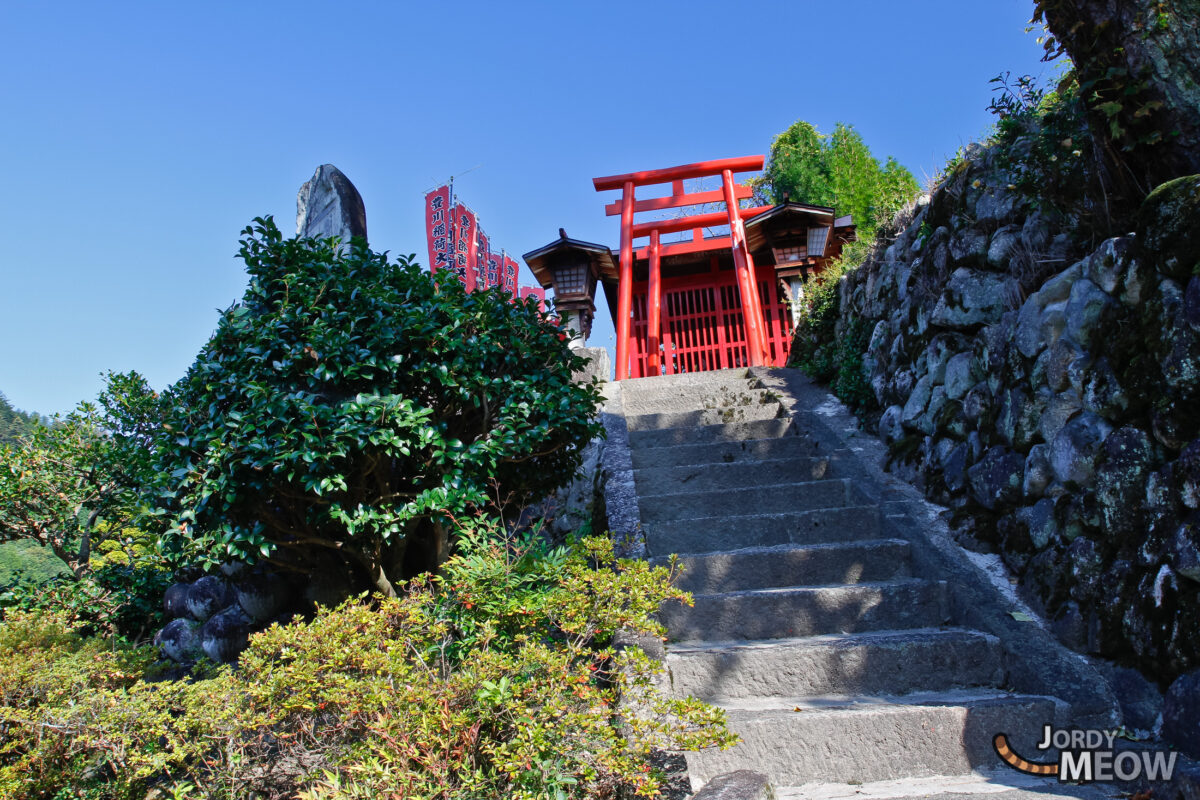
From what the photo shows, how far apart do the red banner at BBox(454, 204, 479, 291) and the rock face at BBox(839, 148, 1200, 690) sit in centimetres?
825

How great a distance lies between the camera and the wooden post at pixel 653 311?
10.6m

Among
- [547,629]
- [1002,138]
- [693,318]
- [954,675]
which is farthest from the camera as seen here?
[693,318]

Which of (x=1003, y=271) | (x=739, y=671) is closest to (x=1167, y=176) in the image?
(x=1003, y=271)

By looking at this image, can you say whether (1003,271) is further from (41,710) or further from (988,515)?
(41,710)

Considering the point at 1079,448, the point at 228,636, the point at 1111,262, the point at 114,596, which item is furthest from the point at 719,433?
the point at 114,596

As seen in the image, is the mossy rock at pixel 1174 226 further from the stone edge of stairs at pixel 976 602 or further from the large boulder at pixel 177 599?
the large boulder at pixel 177 599

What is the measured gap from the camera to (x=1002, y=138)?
184 inches

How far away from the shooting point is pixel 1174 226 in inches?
116

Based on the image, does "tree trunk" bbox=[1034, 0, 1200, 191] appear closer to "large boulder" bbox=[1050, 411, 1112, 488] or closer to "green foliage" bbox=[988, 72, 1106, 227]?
"green foliage" bbox=[988, 72, 1106, 227]

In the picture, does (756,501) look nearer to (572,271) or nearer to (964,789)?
(964,789)

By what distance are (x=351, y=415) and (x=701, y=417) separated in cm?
393

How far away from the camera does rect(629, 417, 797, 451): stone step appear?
625 centimetres

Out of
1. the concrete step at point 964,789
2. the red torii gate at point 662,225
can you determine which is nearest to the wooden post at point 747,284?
the red torii gate at point 662,225

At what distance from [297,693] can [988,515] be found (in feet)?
11.7
